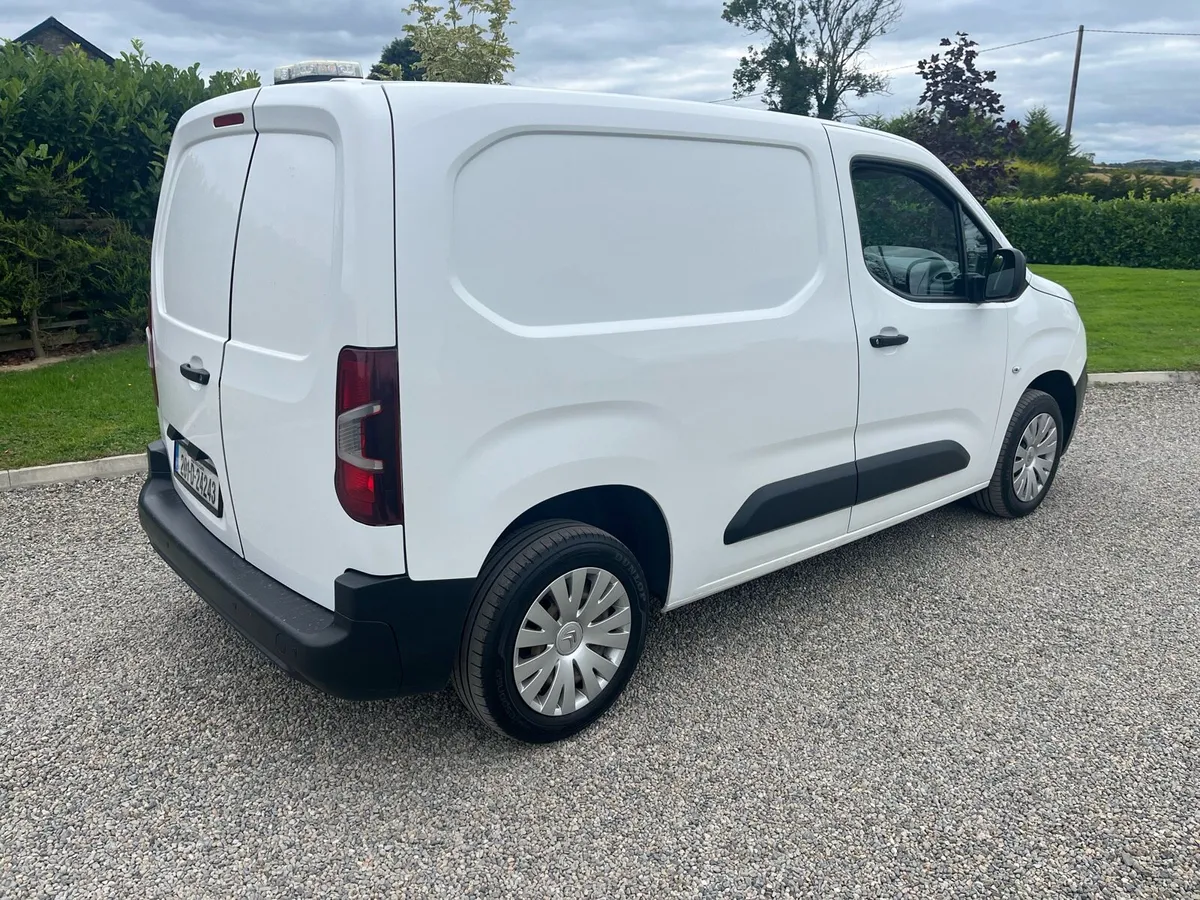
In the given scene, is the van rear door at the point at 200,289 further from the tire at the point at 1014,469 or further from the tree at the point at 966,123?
the tree at the point at 966,123

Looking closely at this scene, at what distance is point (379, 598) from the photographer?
2342 mm

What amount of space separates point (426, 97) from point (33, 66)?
294 inches

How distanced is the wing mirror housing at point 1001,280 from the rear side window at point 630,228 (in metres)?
1.11

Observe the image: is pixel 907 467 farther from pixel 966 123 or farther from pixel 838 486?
pixel 966 123

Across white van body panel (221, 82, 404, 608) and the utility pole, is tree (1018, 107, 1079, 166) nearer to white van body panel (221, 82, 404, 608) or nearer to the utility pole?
the utility pole

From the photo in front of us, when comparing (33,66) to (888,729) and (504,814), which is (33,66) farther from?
(888,729)

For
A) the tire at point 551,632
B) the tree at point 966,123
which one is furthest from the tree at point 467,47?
the tire at point 551,632

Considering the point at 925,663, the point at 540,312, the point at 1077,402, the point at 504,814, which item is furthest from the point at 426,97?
the point at 1077,402

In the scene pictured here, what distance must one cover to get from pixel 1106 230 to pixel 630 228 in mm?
18860

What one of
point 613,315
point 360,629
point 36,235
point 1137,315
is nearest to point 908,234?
point 613,315

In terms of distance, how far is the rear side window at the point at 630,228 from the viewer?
2.38 metres

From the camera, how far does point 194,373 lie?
281 cm

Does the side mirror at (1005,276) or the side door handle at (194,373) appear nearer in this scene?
the side door handle at (194,373)

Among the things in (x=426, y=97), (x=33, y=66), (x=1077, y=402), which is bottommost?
(x=1077, y=402)
